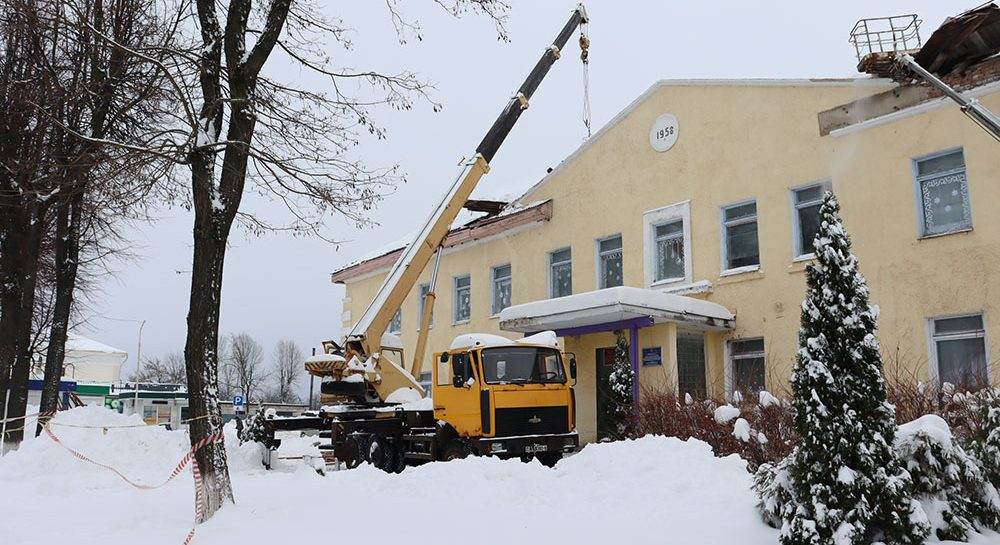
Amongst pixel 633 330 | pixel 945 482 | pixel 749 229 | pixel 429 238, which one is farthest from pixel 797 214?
pixel 945 482

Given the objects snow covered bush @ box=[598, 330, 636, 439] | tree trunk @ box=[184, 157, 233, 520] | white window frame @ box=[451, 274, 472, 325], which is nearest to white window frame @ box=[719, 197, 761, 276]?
snow covered bush @ box=[598, 330, 636, 439]

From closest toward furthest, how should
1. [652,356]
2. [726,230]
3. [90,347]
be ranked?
[652,356]
[726,230]
[90,347]

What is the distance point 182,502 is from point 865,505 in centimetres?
811

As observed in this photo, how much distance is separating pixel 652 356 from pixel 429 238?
217 inches

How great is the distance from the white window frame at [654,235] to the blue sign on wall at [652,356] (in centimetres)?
183

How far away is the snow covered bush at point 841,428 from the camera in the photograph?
6.12 meters

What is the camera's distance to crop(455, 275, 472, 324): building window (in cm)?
2495

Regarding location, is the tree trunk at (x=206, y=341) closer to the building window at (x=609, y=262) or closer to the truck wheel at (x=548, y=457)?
the truck wheel at (x=548, y=457)

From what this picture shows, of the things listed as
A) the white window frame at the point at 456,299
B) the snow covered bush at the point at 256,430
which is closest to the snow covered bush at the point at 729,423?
the snow covered bush at the point at 256,430

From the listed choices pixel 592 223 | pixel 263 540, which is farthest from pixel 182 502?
pixel 592 223

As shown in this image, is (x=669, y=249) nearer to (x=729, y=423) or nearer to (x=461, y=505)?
(x=729, y=423)

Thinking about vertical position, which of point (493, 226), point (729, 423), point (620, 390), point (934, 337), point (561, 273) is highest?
point (493, 226)

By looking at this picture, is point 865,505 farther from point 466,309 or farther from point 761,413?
point 466,309

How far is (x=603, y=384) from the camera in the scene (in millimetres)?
18781
